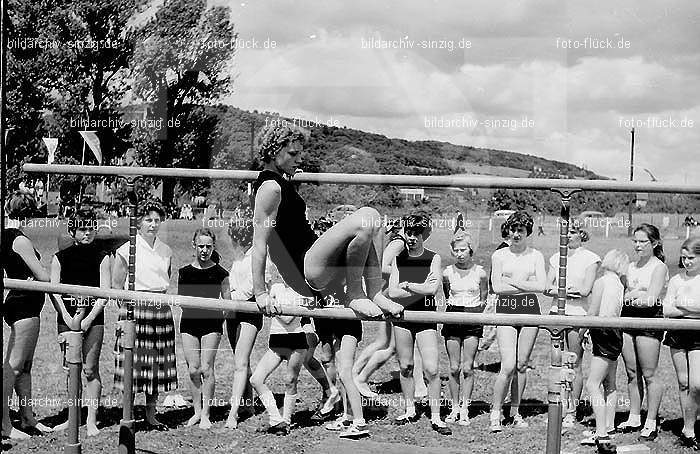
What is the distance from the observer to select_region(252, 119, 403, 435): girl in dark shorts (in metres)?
3.26

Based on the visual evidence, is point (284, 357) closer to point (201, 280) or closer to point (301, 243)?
point (201, 280)

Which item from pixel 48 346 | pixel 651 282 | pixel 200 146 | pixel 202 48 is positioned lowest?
pixel 48 346

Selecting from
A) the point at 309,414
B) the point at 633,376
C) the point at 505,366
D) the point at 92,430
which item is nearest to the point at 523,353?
the point at 505,366

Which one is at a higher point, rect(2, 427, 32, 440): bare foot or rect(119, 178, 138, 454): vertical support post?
rect(119, 178, 138, 454): vertical support post

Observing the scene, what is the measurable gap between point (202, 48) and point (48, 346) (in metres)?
2.64

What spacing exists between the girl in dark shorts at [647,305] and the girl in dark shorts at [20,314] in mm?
2983

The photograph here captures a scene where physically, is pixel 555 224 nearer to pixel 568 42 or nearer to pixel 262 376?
pixel 568 42

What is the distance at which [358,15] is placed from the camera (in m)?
4.93

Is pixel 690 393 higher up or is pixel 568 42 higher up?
pixel 568 42

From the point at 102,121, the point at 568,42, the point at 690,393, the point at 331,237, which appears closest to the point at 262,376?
the point at 331,237

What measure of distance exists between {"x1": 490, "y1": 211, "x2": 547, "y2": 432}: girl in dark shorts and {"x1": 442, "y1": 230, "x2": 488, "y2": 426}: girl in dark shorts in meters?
0.13

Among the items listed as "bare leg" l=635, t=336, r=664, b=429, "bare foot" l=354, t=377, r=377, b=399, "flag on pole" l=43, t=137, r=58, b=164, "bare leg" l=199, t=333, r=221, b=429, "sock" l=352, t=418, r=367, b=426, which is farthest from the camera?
"flag on pole" l=43, t=137, r=58, b=164

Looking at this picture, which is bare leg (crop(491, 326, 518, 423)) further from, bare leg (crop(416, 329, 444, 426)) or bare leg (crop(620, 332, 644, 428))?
bare leg (crop(620, 332, 644, 428))

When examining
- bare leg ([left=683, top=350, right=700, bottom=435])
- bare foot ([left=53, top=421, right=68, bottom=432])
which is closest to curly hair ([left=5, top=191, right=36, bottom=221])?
bare foot ([left=53, top=421, right=68, bottom=432])
